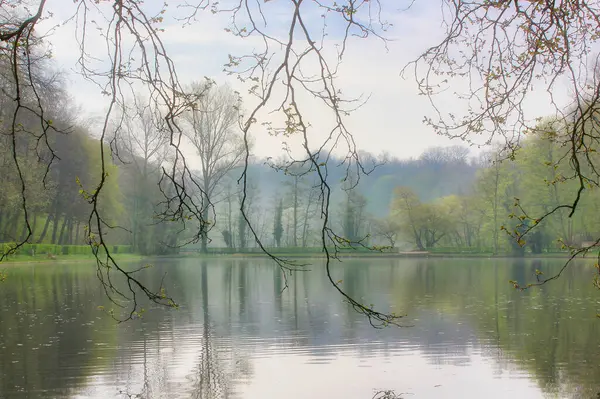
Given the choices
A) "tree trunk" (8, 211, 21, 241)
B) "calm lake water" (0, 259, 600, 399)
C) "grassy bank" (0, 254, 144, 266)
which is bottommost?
"calm lake water" (0, 259, 600, 399)

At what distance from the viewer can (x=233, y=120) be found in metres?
44.4

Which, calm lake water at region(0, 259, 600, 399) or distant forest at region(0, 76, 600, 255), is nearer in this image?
calm lake water at region(0, 259, 600, 399)

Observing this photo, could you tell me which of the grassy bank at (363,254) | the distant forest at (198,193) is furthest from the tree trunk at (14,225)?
the grassy bank at (363,254)

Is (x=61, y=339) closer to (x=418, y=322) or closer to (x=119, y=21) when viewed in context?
(x=418, y=322)

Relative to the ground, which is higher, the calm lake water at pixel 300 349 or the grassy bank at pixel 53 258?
the grassy bank at pixel 53 258

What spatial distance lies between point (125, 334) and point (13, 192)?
21.2 metres

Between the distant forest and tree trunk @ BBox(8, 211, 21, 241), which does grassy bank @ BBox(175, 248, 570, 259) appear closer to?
the distant forest

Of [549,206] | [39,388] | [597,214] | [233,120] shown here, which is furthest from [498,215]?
[39,388]

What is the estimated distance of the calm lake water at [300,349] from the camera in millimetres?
6934

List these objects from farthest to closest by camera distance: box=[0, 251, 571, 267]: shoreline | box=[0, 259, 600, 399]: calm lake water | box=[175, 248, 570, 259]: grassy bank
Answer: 1. box=[175, 248, 570, 259]: grassy bank
2. box=[0, 251, 571, 267]: shoreline
3. box=[0, 259, 600, 399]: calm lake water

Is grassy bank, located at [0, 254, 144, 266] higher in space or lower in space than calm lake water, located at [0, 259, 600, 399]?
higher

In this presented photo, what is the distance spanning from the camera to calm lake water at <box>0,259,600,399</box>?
6.93 m

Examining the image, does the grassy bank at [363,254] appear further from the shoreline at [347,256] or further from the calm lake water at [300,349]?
the calm lake water at [300,349]

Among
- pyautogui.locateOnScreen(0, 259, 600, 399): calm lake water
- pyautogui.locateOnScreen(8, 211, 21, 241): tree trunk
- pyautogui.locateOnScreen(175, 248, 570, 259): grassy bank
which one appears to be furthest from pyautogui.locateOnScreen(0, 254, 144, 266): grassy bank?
pyautogui.locateOnScreen(0, 259, 600, 399): calm lake water
